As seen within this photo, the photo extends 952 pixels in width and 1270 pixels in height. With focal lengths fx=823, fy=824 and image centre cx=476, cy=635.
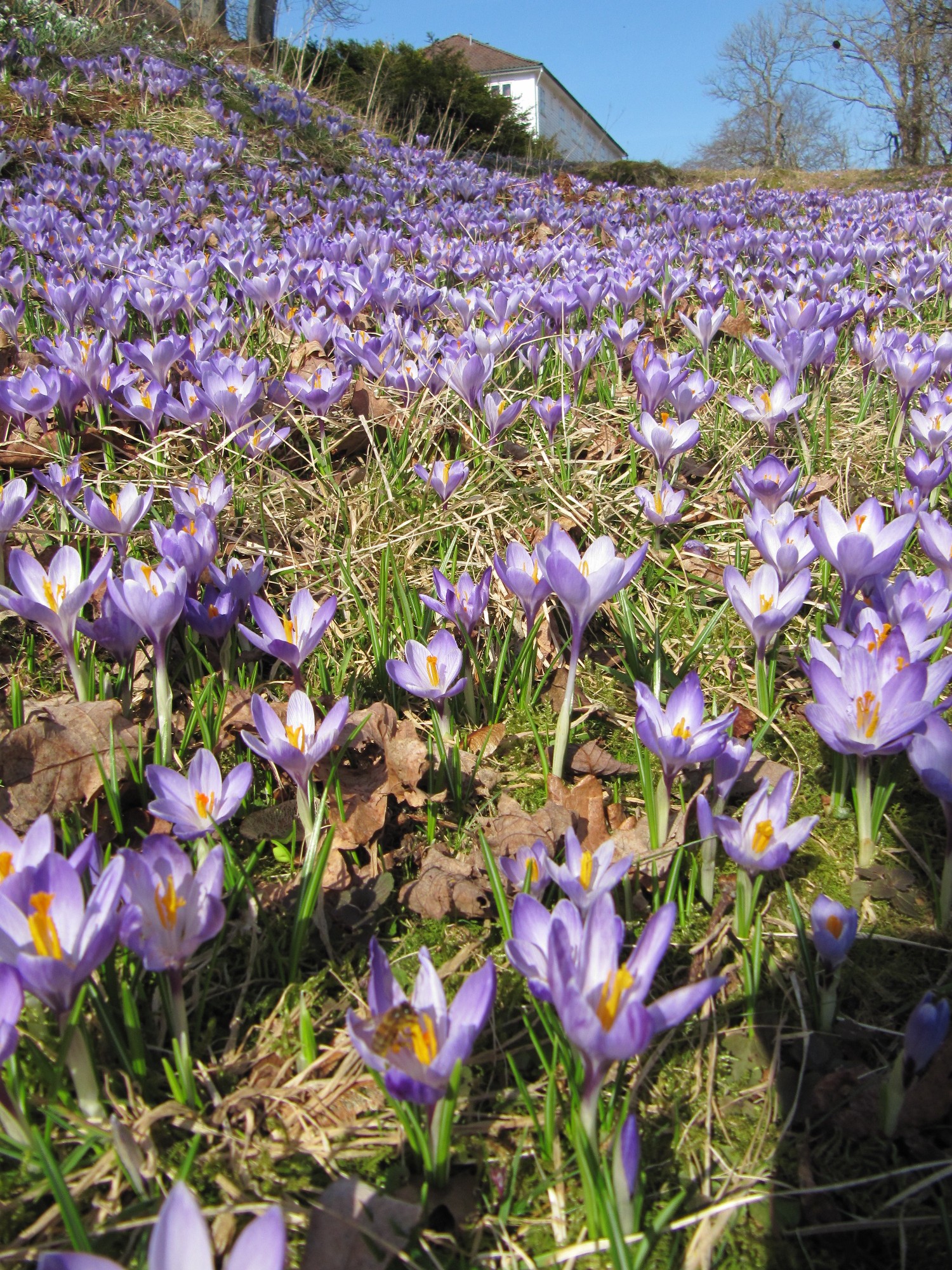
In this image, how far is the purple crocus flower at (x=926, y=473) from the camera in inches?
79.7

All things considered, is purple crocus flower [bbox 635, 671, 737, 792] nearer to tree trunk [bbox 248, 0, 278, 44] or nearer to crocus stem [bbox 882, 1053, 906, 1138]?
crocus stem [bbox 882, 1053, 906, 1138]

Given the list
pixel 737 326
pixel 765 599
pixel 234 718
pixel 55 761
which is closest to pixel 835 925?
pixel 765 599

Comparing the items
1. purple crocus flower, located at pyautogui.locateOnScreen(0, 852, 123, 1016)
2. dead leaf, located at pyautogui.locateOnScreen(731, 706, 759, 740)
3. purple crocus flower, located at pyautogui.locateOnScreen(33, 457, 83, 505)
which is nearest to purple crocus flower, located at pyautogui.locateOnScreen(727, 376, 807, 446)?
dead leaf, located at pyautogui.locateOnScreen(731, 706, 759, 740)

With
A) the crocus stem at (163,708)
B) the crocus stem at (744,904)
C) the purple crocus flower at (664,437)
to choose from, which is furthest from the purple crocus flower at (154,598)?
the purple crocus flower at (664,437)

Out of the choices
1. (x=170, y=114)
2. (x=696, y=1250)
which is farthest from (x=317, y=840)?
(x=170, y=114)

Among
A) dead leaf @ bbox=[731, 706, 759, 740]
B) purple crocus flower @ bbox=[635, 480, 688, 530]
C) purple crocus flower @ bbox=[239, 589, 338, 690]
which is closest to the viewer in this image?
purple crocus flower @ bbox=[239, 589, 338, 690]

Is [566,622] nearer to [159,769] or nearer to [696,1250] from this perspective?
[159,769]

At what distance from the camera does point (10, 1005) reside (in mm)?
834

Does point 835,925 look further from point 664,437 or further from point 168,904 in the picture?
point 664,437

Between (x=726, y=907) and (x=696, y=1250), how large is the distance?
0.51 meters

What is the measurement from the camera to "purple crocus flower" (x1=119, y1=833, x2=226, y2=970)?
98cm

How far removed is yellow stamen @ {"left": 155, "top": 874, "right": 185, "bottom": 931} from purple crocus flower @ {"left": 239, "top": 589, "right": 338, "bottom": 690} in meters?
0.55

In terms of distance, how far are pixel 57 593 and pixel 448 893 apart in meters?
0.94

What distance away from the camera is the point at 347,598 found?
2.15 metres
